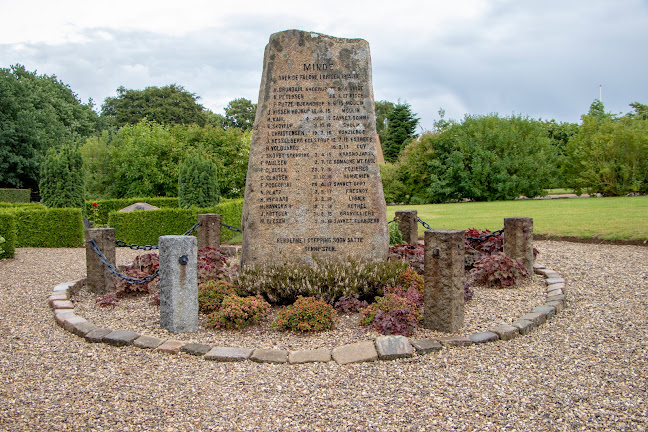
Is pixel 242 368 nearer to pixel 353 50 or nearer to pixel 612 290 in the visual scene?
pixel 353 50

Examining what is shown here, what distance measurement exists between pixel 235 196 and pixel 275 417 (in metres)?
19.4

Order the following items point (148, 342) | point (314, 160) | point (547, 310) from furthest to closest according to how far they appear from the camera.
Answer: point (314, 160)
point (547, 310)
point (148, 342)

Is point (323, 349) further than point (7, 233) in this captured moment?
No

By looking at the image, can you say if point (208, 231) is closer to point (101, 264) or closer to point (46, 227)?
point (101, 264)

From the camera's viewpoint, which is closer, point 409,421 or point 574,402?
point 409,421

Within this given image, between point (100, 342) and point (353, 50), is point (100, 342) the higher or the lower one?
the lower one

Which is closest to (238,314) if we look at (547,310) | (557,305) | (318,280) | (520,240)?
(318,280)

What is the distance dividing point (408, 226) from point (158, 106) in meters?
45.7

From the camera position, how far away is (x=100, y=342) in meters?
4.89

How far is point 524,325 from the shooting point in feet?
16.4

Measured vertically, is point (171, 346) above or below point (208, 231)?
below

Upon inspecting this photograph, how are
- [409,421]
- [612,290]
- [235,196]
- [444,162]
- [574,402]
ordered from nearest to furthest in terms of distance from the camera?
[409,421] < [574,402] < [612,290] < [235,196] < [444,162]

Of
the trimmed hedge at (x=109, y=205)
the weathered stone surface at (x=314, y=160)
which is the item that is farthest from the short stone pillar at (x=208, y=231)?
the trimmed hedge at (x=109, y=205)

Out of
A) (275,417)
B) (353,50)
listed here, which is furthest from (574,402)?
(353,50)
